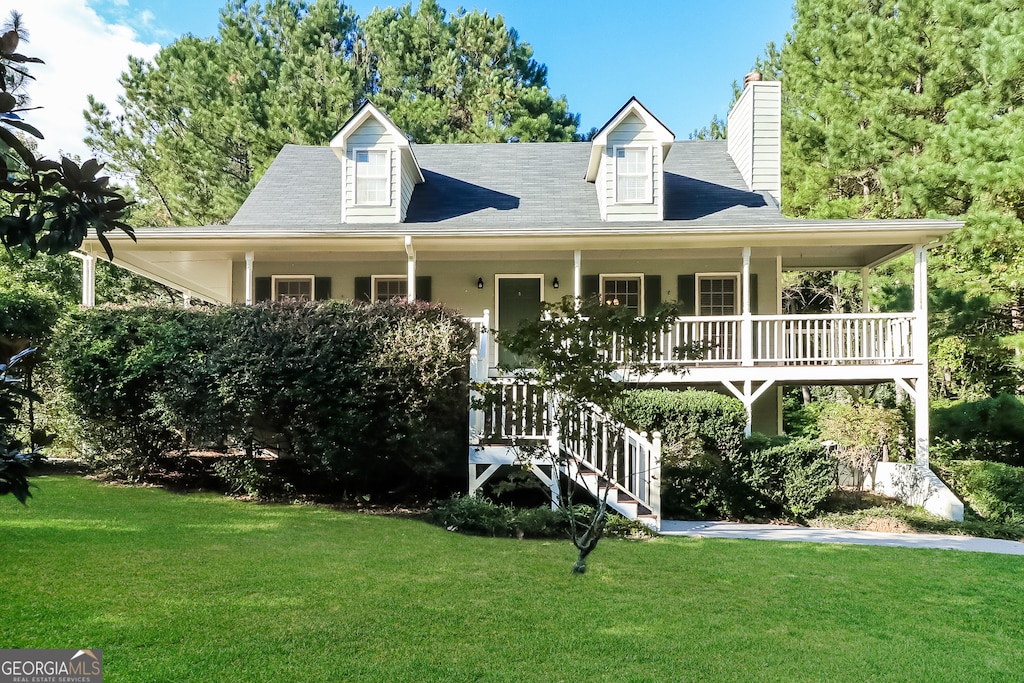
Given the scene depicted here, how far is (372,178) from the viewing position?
1359 cm

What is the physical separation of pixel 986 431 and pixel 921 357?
2219mm

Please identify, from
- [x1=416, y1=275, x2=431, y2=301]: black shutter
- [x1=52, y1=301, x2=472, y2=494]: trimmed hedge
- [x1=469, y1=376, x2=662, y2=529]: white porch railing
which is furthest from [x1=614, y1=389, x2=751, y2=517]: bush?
[x1=416, y1=275, x2=431, y2=301]: black shutter

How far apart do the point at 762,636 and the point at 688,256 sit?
32.0ft

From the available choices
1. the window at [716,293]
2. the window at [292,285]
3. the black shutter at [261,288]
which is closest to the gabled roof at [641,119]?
the window at [716,293]

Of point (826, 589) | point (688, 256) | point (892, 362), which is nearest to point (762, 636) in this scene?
point (826, 589)

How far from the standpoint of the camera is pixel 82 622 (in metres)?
4.49

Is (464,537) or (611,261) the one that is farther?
(611,261)

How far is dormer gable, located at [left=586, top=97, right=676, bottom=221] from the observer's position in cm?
1343

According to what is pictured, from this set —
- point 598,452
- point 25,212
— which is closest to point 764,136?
point 598,452

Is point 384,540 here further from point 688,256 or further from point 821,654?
point 688,256

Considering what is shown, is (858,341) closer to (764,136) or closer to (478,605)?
(764,136)

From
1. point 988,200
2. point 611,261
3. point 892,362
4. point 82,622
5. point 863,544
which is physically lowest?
point 863,544

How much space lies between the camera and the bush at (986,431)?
11766mm

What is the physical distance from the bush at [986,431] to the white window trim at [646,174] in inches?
270
